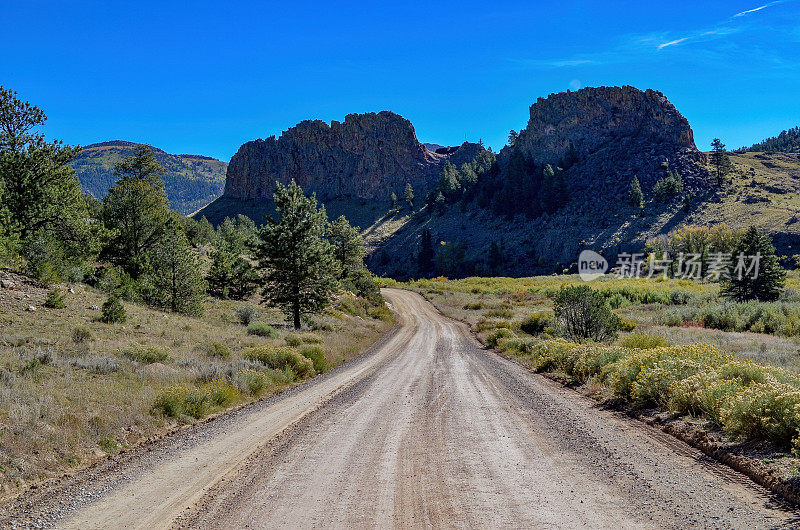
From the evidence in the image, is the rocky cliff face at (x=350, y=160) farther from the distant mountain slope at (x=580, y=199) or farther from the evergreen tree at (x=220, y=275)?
the evergreen tree at (x=220, y=275)

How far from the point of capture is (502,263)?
311ft

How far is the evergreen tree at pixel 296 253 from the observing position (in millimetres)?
24500

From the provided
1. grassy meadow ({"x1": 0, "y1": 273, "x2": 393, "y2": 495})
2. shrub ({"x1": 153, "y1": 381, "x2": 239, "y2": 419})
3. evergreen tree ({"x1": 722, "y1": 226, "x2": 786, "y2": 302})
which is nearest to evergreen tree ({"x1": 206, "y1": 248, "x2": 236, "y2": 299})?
grassy meadow ({"x1": 0, "y1": 273, "x2": 393, "y2": 495})

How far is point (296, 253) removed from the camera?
24312mm

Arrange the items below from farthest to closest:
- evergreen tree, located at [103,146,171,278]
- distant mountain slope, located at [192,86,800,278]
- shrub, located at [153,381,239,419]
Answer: distant mountain slope, located at [192,86,800,278] → evergreen tree, located at [103,146,171,278] → shrub, located at [153,381,239,419]

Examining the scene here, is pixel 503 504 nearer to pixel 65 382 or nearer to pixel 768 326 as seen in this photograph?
pixel 65 382

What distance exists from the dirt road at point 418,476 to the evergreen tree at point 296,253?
14.7 meters

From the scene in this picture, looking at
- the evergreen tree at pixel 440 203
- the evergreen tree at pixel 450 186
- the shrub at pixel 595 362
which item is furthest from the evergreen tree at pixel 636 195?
the shrub at pixel 595 362

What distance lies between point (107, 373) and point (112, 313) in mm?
7287

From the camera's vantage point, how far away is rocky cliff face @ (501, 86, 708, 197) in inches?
3964

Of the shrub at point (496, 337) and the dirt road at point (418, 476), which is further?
the shrub at point (496, 337)

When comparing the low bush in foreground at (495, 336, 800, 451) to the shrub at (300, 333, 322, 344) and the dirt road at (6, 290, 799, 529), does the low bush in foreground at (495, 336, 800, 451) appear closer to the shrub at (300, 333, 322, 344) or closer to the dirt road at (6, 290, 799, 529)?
the dirt road at (6, 290, 799, 529)

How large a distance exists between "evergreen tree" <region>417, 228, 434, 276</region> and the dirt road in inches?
3683

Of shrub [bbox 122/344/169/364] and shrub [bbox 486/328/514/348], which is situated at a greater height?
shrub [bbox 122/344/169/364]
